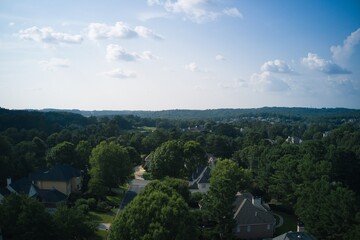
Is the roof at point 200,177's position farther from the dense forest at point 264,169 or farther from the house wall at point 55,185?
the house wall at point 55,185

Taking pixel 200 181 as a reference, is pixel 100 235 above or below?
below

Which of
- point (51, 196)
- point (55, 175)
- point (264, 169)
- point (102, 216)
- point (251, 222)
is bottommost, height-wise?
point (102, 216)

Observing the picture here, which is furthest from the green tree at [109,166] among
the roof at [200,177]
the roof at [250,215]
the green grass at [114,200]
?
the roof at [250,215]

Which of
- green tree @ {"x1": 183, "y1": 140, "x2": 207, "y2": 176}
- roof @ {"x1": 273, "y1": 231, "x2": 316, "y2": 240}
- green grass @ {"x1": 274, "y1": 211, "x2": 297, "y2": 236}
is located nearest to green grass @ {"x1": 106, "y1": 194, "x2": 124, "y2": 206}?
green tree @ {"x1": 183, "y1": 140, "x2": 207, "y2": 176}

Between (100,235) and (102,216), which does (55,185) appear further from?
(100,235)

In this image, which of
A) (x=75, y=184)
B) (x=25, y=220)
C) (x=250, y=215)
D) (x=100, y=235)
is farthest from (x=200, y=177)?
(x=25, y=220)

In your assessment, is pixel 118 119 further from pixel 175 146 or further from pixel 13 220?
pixel 13 220

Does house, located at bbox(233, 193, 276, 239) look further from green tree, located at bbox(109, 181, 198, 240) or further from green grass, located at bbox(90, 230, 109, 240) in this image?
green grass, located at bbox(90, 230, 109, 240)

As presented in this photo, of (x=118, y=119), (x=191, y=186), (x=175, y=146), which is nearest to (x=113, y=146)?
(x=175, y=146)
